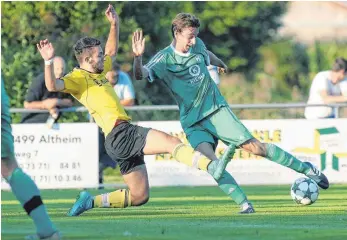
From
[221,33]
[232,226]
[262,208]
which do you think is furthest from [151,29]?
[232,226]

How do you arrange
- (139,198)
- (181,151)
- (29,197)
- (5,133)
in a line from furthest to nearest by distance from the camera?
(139,198) < (181,151) < (5,133) < (29,197)

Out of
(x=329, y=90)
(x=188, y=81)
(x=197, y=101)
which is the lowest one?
(x=329, y=90)

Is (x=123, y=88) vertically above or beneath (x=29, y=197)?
beneath

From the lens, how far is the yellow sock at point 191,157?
12195 millimetres

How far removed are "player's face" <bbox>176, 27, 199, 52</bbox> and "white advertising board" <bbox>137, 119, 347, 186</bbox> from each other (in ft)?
20.8

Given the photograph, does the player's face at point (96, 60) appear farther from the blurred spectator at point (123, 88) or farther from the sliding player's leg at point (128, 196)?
the blurred spectator at point (123, 88)

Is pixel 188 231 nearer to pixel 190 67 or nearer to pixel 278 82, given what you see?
pixel 190 67

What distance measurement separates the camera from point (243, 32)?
40281 mm

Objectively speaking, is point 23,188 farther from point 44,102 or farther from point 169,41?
point 169,41

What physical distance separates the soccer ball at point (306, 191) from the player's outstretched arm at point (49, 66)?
10.3 feet

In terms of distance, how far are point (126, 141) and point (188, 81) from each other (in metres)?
1.37

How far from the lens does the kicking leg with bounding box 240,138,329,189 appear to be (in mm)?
13859

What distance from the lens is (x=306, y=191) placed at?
14.2m

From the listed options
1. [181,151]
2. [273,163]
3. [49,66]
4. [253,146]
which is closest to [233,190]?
[253,146]
